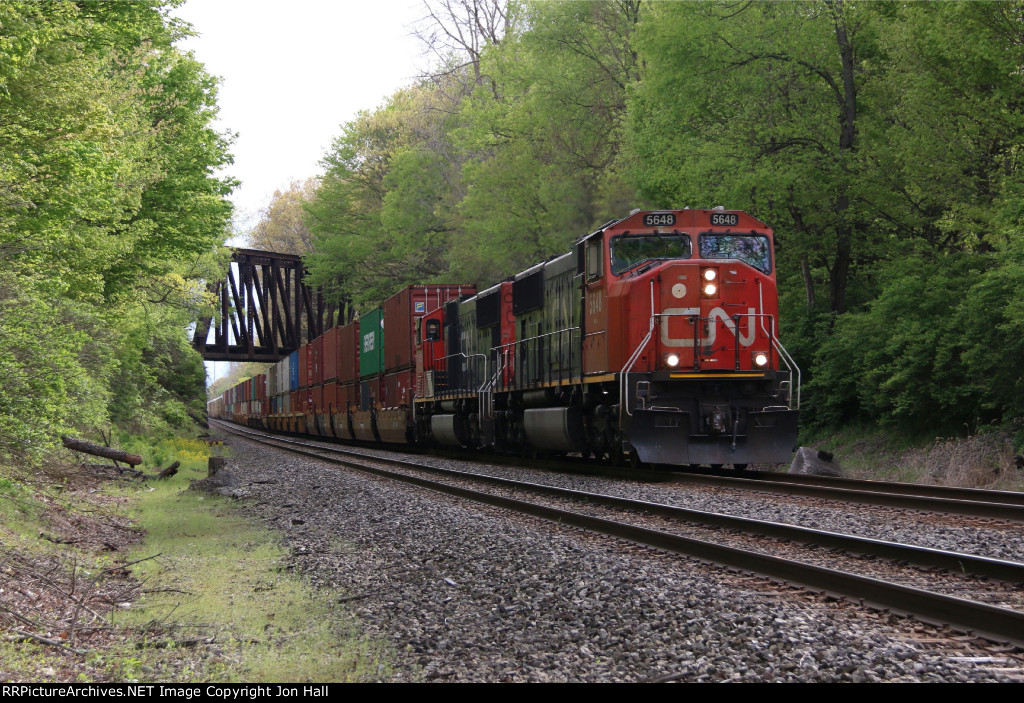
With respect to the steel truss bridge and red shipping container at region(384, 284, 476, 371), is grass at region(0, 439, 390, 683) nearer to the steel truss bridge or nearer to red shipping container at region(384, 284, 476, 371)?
red shipping container at region(384, 284, 476, 371)

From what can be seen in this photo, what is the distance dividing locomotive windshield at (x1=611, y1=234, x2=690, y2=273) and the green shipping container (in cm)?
1462

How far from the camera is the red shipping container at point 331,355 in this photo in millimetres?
33375

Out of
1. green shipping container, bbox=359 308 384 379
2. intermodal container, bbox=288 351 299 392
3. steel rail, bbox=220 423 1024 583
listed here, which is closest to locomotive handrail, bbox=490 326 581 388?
steel rail, bbox=220 423 1024 583

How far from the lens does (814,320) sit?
21.5 metres

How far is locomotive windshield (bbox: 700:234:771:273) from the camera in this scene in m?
13.6

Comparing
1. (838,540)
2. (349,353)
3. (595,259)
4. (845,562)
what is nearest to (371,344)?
(349,353)

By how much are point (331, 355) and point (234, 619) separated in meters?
28.9

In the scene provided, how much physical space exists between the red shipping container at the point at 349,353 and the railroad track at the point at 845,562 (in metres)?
20.7

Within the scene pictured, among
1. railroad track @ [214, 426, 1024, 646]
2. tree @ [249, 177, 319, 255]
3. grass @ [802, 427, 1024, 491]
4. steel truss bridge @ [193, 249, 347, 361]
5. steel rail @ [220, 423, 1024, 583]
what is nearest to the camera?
railroad track @ [214, 426, 1024, 646]

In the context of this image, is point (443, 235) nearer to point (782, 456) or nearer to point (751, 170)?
point (751, 170)

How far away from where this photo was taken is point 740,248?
45.0 ft

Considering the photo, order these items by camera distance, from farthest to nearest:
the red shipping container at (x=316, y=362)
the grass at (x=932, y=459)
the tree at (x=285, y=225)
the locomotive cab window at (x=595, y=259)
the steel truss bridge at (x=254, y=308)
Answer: the tree at (x=285, y=225), the steel truss bridge at (x=254, y=308), the red shipping container at (x=316, y=362), the locomotive cab window at (x=595, y=259), the grass at (x=932, y=459)

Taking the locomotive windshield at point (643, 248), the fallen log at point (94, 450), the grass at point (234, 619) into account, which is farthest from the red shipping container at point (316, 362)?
the grass at point (234, 619)

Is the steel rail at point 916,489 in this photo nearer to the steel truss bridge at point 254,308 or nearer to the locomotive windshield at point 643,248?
the locomotive windshield at point 643,248
